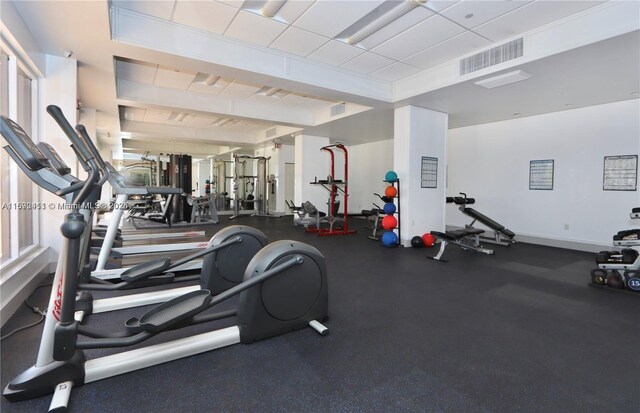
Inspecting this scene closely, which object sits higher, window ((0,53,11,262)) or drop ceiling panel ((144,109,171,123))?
drop ceiling panel ((144,109,171,123))

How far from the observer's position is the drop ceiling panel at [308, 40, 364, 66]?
4.12 m

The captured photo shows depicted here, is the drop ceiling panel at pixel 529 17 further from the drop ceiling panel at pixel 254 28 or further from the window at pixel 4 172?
the window at pixel 4 172

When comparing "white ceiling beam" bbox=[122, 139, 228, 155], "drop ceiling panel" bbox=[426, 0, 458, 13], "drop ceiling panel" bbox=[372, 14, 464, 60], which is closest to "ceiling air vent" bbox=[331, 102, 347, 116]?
"drop ceiling panel" bbox=[372, 14, 464, 60]

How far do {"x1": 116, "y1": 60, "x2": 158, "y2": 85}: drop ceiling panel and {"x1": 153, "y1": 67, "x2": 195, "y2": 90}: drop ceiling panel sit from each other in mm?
96

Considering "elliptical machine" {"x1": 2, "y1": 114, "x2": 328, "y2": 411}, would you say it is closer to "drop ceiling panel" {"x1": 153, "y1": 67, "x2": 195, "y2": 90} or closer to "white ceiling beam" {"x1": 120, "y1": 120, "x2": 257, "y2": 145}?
"drop ceiling panel" {"x1": 153, "y1": 67, "x2": 195, "y2": 90}

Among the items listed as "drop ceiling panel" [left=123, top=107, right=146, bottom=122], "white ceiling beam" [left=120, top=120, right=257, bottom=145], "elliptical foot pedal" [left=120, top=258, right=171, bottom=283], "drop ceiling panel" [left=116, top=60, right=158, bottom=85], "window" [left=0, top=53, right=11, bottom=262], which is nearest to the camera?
"elliptical foot pedal" [left=120, top=258, right=171, bottom=283]

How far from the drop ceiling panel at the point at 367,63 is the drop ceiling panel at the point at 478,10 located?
47.8 inches

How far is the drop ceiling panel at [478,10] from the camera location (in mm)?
3119

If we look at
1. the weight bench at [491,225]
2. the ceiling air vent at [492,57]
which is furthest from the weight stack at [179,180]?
the ceiling air vent at [492,57]

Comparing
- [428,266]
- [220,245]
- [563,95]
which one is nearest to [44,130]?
[220,245]

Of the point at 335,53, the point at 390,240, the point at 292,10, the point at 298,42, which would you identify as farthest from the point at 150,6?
the point at 390,240

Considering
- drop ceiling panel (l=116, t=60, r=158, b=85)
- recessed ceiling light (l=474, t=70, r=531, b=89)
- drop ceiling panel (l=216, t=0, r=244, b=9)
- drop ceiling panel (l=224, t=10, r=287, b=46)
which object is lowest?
recessed ceiling light (l=474, t=70, r=531, b=89)

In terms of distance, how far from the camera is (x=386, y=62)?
4.59m

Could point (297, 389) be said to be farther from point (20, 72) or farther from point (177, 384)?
point (20, 72)
